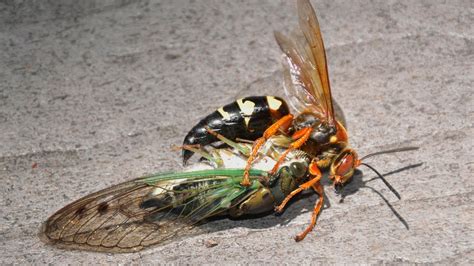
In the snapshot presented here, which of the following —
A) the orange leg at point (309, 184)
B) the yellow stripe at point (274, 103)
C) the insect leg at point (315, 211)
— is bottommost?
the insect leg at point (315, 211)

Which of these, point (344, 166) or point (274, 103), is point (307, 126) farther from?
point (344, 166)

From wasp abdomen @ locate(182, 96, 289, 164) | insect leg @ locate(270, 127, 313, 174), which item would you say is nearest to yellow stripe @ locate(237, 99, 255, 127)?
wasp abdomen @ locate(182, 96, 289, 164)

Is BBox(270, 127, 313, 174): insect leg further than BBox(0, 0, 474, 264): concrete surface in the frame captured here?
Yes

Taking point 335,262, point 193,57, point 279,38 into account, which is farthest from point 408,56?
point 335,262

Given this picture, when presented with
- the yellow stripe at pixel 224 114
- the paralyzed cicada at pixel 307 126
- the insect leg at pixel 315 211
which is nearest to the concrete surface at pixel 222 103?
the insect leg at pixel 315 211

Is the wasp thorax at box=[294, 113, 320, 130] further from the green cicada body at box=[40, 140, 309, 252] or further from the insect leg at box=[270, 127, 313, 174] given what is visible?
the green cicada body at box=[40, 140, 309, 252]

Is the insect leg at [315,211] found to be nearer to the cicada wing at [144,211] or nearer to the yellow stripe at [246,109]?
the cicada wing at [144,211]
